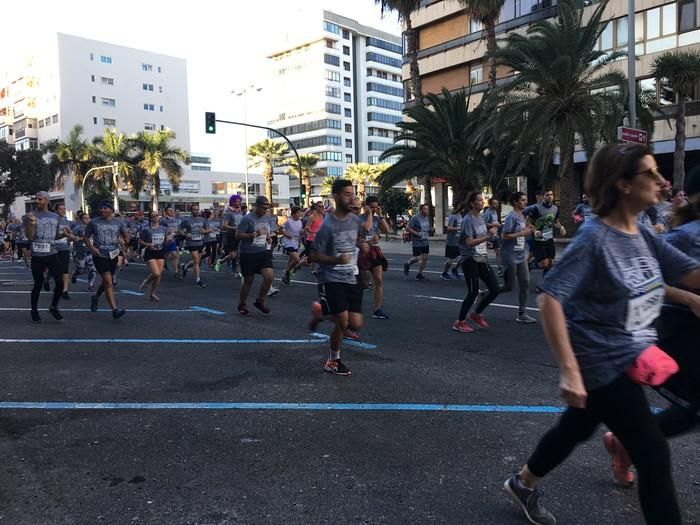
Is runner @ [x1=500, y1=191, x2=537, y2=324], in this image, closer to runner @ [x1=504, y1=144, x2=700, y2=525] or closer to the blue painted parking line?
the blue painted parking line

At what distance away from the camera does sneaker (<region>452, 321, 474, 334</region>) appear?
290 inches

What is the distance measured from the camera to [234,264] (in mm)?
15320

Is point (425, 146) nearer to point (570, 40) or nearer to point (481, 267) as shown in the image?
point (570, 40)

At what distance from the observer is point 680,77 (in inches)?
920

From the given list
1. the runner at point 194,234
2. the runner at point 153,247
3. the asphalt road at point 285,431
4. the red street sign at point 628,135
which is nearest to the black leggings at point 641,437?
the asphalt road at point 285,431

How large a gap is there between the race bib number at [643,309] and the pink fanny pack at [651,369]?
0.37ft

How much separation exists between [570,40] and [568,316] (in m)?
21.2

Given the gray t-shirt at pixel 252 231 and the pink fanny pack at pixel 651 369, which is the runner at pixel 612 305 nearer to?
the pink fanny pack at pixel 651 369

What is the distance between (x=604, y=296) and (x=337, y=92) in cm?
9592

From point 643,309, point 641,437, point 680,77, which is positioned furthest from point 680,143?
point 641,437

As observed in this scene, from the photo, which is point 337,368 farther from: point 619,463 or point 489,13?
point 489,13

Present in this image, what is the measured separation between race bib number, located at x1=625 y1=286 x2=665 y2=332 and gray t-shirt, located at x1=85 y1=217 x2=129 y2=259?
812cm

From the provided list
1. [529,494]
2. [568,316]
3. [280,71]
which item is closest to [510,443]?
[529,494]

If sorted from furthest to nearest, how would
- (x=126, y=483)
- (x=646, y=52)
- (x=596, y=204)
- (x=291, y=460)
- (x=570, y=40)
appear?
(x=646, y=52), (x=570, y=40), (x=291, y=460), (x=126, y=483), (x=596, y=204)
